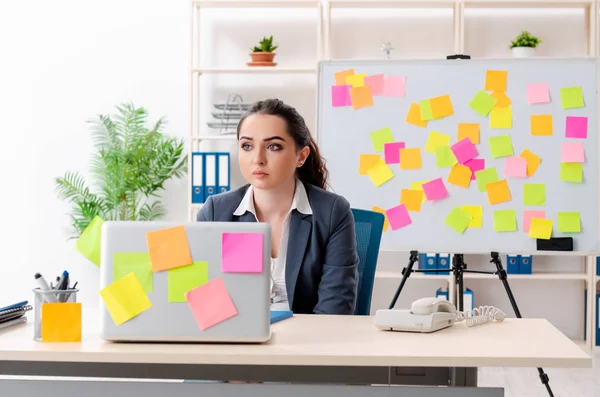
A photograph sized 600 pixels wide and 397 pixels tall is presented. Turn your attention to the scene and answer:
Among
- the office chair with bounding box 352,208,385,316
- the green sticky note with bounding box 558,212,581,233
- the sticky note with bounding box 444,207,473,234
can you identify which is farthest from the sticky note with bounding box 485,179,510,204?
the office chair with bounding box 352,208,385,316

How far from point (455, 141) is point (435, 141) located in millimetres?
85

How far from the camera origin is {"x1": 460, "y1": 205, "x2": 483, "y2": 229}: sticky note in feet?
10.9

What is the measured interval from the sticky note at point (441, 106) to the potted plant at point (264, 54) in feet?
4.48

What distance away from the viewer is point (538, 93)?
11.0ft

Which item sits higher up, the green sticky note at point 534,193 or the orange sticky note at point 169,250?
the green sticky note at point 534,193

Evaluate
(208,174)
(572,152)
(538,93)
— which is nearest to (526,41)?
(538,93)

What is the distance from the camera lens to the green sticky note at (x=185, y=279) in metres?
1.45

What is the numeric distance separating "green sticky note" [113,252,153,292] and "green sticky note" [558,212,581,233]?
2285 millimetres

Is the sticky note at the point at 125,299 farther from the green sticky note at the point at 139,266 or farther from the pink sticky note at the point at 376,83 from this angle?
the pink sticky note at the point at 376,83

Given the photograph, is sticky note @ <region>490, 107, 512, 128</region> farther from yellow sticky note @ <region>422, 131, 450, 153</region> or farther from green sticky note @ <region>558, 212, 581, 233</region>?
green sticky note @ <region>558, 212, 581, 233</region>

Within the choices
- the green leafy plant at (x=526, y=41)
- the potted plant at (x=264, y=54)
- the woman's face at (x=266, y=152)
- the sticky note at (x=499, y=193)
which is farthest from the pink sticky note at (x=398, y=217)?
the green leafy plant at (x=526, y=41)

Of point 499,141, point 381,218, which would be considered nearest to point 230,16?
point 499,141

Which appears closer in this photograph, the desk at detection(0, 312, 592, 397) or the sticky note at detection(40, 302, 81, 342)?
the desk at detection(0, 312, 592, 397)

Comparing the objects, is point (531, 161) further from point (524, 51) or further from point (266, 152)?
point (266, 152)
